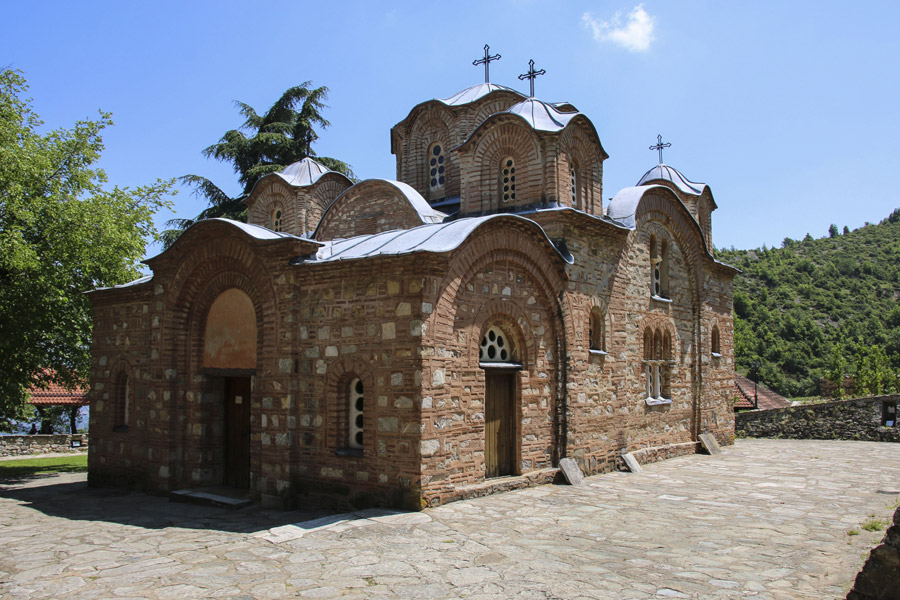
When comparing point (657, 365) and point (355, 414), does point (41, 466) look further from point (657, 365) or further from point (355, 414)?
point (657, 365)

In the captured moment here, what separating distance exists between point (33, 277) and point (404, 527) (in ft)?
33.4

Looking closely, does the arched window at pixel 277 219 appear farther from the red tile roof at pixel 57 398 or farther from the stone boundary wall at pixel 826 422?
the stone boundary wall at pixel 826 422

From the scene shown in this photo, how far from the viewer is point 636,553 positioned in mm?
6703

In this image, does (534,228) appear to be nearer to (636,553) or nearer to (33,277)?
(636,553)

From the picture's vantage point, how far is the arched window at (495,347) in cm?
995

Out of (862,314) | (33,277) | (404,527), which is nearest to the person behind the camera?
(404,527)

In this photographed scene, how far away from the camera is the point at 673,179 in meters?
17.7

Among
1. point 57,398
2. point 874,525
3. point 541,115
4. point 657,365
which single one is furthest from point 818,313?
point 57,398

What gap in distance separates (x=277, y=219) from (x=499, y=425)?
30.0 feet

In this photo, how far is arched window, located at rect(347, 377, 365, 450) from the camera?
30.4 ft

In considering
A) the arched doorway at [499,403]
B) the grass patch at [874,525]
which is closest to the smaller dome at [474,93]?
the arched doorway at [499,403]

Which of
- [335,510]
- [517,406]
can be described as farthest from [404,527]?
[517,406]

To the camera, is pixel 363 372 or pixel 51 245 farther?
pixel 51 245

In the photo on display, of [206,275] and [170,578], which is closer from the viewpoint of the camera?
[170,578]
